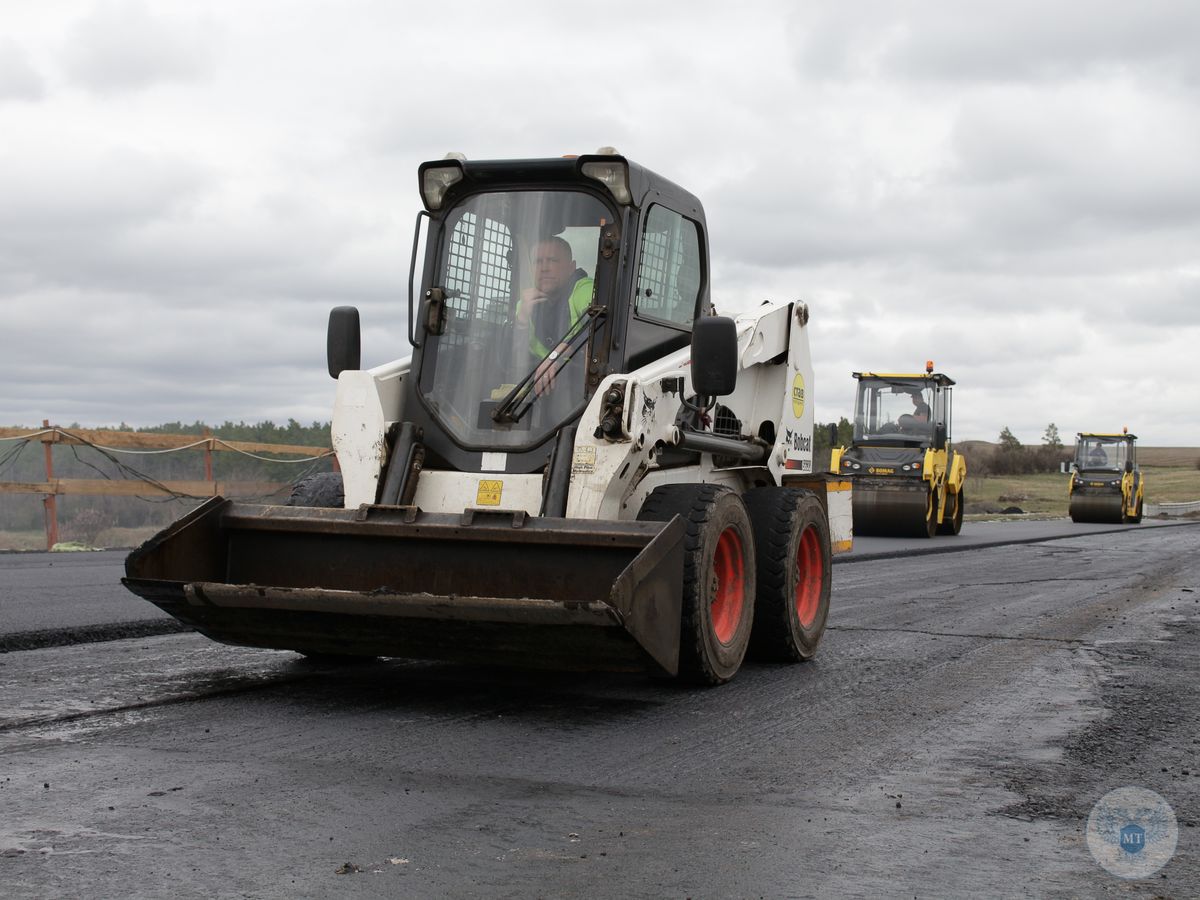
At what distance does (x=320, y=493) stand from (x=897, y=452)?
63.1 feet

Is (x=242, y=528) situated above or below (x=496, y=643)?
above

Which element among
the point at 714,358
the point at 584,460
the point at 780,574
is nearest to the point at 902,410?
the point at 780,574

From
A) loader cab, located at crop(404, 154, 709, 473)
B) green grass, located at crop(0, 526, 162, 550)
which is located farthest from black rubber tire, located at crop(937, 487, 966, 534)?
loader cab, located at crop(404, 154, 709, 473)

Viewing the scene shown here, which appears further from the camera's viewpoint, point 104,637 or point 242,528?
point 104,637

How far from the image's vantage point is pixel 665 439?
6504mm

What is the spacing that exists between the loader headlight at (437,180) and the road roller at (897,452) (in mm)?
18197

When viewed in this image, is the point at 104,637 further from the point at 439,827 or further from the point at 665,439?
the point at 439,827

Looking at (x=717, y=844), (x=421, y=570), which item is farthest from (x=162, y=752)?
(x=717, y=844)

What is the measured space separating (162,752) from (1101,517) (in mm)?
34970

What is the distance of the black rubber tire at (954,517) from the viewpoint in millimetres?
26312

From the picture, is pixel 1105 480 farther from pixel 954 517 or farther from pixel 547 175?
pixel 547 175

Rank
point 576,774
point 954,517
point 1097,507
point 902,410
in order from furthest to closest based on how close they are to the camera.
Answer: point 1097,507 < point 954,517 < point 902,410 < point 576,774

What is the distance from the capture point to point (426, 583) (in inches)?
244

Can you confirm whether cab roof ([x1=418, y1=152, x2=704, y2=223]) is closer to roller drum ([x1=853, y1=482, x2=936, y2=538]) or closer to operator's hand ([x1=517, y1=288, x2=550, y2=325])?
operator's hand ([x1=517, y1=288, x2=550, y2=325])
